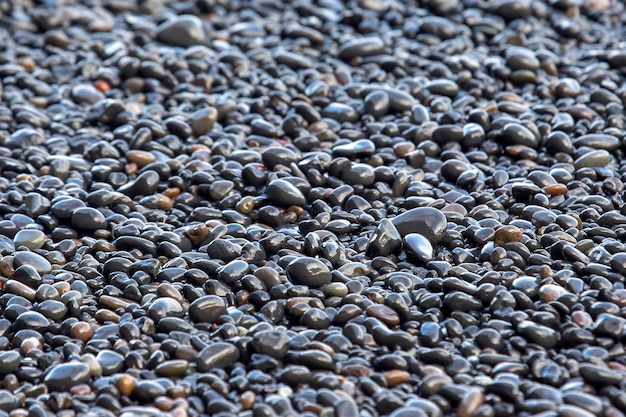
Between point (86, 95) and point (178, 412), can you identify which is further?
point (86, 95)

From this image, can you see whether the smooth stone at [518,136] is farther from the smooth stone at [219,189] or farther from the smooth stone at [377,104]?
the smooth stone at [219,189]

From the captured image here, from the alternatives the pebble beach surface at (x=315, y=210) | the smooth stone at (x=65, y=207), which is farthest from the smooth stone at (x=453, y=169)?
the smooth stone at (x=65, y=207)

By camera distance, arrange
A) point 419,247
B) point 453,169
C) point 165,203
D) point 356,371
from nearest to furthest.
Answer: point 356,371 < point 419,247 < point 165,203 < point 453,169

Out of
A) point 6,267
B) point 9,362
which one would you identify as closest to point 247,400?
point 9,362

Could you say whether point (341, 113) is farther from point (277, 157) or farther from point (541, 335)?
point (541, 335)

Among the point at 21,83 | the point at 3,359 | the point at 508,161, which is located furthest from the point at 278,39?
the point at 3,359

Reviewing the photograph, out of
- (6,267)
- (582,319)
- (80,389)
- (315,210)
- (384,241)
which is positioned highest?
(582,319)
